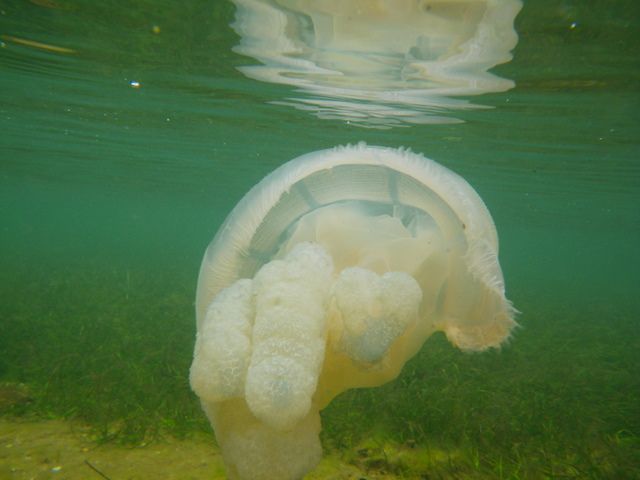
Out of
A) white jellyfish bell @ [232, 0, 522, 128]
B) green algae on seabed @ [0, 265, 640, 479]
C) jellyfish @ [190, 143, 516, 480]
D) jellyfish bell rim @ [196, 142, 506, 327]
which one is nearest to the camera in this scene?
jellyfish @ [190, 143, 516, 480]

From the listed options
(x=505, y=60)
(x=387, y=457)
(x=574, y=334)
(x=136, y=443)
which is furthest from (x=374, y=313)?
(x=574, y=334)

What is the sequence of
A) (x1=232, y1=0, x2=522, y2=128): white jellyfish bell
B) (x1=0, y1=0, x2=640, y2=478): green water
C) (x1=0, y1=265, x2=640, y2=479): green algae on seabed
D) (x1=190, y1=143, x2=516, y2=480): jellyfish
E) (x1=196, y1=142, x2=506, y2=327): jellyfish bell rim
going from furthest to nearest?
(x1=232, y1=0, x2=522, y2=128): white jellyfish bell, (x1=0, y1=0, x2=640, y2=478): green water, (x1=0, y1=265, x2=640, y2=479): green algae on seabed, (x1=196, y1=142, x2=506, y2=327): jellyfish bell rim, (x1=190, y1=143, x2=516, y2=480): jellyfish

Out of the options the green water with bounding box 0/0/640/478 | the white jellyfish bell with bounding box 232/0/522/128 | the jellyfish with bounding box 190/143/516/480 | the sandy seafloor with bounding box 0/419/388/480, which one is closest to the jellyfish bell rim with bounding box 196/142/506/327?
the jellyfish with bounding box 190/143/516/480

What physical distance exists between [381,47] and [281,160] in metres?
13.6

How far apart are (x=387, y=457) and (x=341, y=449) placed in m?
0.48

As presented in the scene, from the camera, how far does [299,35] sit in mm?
7027

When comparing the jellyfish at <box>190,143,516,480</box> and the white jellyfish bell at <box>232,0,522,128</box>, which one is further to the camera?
the white jellyfish bell at <box>232,0,522,128</box>

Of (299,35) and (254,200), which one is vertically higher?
(299,35)

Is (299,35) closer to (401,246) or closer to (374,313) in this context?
(401,246)

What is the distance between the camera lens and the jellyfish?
221 centimetres

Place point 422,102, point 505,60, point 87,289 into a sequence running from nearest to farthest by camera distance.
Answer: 1. point 505,60
2. point 422,102
3. point 87,289

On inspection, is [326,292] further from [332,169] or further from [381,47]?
[381,47]

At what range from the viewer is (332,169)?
2.83 m

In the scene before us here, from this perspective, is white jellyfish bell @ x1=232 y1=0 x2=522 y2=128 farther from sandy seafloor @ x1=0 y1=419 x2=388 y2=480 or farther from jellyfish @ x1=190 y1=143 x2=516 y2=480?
sandy seafloor @ x1=0 y1=419 x2=388 y2=480
